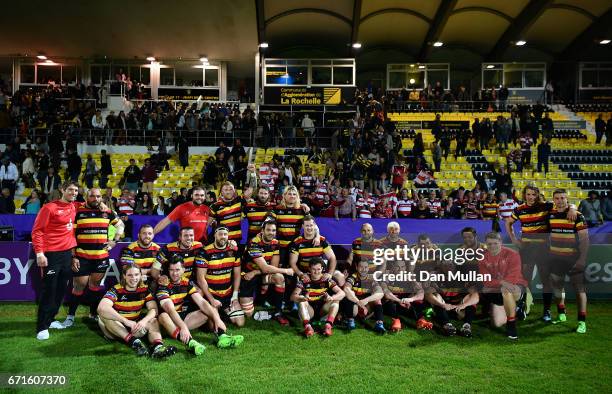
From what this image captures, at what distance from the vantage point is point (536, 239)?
25.1 feet

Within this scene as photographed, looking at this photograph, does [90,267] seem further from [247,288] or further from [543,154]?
[543,154]

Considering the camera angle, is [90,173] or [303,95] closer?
[90,173]

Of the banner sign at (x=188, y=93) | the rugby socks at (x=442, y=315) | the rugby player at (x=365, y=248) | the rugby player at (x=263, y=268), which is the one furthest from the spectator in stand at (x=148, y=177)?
the banner sign at (x=188, y=93)

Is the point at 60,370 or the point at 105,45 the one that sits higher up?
the point at 105,45

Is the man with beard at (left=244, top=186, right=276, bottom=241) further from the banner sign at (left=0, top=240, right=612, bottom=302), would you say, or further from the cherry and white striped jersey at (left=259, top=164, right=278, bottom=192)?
the cherry and white striped jersey at (left=259, top=164, right=278, bottom=192)

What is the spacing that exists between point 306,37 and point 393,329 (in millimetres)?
22987

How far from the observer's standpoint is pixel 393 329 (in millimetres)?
7000

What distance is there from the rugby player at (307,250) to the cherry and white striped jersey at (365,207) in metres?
4.14

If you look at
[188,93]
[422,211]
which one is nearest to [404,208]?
[422,211]

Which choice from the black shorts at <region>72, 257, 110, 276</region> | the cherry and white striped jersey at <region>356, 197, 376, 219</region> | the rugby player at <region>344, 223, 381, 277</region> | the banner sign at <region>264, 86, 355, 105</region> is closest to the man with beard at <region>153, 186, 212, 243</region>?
the black shorts at <region>72, 257, 110, 276</region>

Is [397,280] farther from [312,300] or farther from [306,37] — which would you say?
[306,37]

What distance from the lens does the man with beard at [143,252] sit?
6969 mm

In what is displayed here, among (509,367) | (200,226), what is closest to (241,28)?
(200,226)

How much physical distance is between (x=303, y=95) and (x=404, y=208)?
15428 mm
